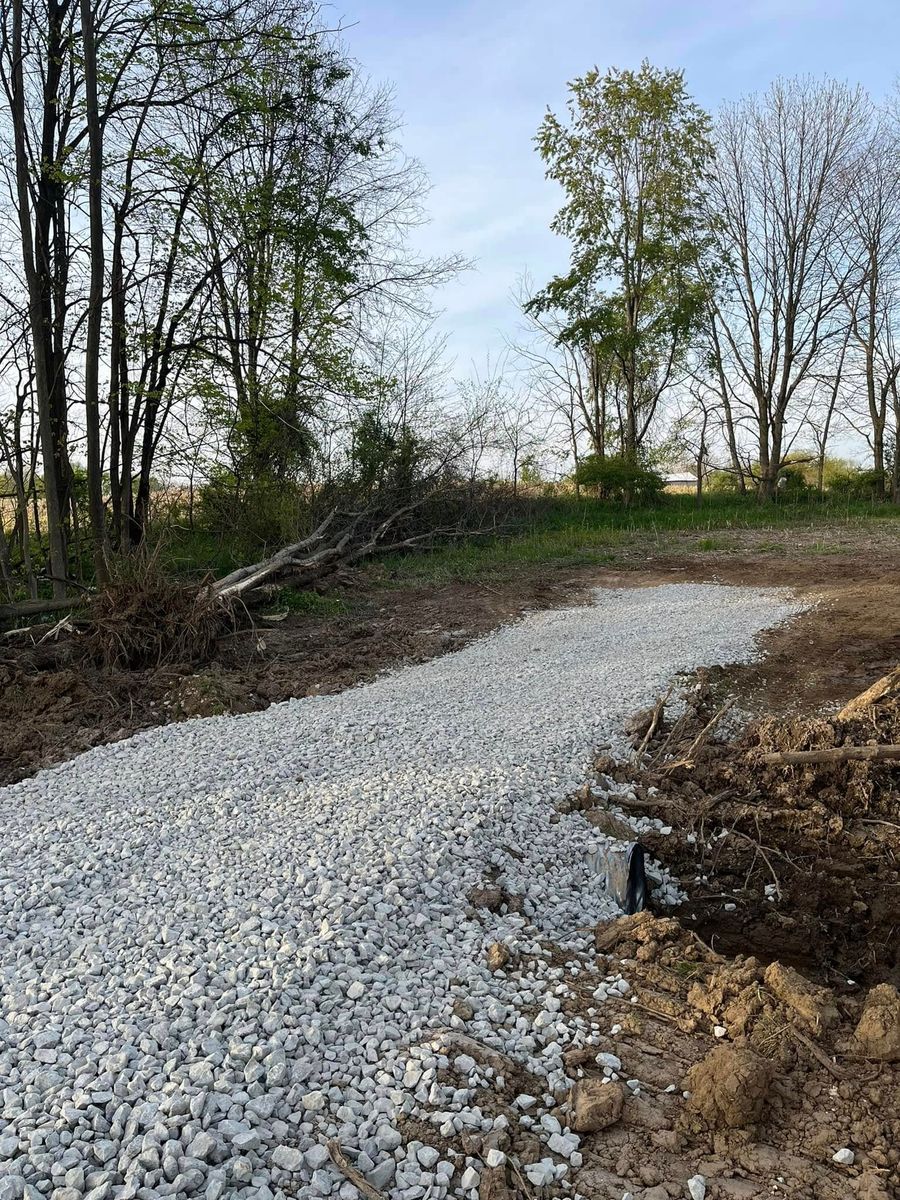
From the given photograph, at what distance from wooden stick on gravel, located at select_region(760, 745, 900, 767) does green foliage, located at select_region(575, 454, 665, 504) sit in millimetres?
15146

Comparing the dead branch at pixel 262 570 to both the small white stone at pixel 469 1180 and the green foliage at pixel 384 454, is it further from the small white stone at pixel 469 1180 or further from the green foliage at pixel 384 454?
the small white stone at pixel 469 1180

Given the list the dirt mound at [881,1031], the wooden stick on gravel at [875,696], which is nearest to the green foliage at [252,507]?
the wooden stick on gravel at [875,696]

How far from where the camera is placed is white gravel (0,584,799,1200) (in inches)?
84.6

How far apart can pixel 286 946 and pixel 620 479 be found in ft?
57.7

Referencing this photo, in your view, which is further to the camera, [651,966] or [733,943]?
[733,943]

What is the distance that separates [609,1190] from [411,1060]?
2.10ft

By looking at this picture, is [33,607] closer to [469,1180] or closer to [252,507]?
[252,507]

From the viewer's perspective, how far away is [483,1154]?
2.17 meters

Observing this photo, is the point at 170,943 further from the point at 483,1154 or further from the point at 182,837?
the point at 483,1154

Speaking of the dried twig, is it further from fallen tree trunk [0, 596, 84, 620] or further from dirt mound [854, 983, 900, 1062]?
fallen tree trunk [0, 596, 84, 620]

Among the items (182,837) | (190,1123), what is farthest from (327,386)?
(190,1123)

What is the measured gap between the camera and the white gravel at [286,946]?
7.05 ft

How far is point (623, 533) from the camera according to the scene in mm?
15617

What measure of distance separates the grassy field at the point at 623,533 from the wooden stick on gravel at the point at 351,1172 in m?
9.42
